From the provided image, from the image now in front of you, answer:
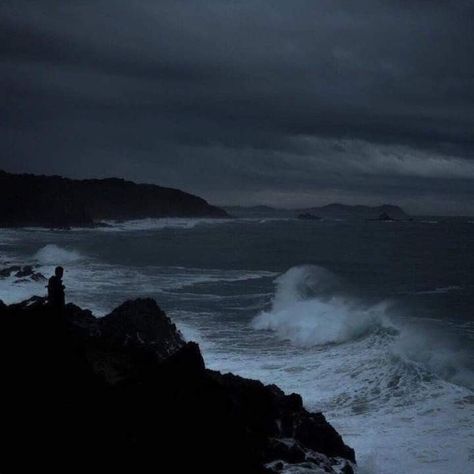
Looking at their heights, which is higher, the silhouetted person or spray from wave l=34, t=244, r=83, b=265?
the silhouetted person

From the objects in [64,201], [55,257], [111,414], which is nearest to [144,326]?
[111,414]

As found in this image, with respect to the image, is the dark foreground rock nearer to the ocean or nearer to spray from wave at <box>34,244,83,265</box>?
the ocean

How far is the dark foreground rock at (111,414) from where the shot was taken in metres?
8.73

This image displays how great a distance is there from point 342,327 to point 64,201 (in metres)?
101

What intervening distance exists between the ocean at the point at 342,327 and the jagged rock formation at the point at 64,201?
52802 millimetres

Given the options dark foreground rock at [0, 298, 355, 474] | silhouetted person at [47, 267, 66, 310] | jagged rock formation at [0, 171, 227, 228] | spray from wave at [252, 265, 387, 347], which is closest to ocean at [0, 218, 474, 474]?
spray from wave at [252, 265, 387, 347]

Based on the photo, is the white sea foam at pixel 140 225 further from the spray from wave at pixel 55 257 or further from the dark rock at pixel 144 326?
the dark rock at pixel 144 326

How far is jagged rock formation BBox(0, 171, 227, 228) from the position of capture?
108 meters

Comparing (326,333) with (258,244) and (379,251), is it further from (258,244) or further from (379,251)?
(258,244)

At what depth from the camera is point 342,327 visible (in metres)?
24.2

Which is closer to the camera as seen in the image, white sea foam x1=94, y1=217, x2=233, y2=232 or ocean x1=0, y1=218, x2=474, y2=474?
ocean x1=0, y1=218, x2=474, y2=474

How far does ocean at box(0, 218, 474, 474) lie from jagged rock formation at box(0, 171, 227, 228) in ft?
173

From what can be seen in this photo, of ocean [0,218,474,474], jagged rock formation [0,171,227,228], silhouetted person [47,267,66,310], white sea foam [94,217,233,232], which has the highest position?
jagged rock formation [0,171,227,228]

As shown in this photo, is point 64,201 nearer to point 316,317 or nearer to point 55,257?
point 55,257
